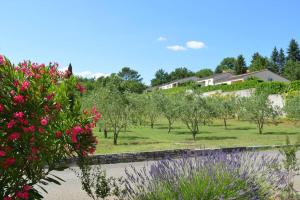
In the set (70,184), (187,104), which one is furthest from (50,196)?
(187,104)

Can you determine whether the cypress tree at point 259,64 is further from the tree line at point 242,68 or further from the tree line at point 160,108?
the tree line at point 160,108

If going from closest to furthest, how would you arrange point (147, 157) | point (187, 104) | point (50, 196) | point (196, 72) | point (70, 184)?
1. point (50, 196)
2. point (70, 184)
3. point (147, 157)
4. point (187, 104)
5. point (196, 72)

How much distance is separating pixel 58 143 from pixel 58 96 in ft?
2.03

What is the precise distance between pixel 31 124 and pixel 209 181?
248cm

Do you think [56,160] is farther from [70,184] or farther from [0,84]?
[70,184]

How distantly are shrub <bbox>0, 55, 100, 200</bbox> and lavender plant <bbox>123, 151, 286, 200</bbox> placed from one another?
1.23 meters

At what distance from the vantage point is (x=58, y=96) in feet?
16.8

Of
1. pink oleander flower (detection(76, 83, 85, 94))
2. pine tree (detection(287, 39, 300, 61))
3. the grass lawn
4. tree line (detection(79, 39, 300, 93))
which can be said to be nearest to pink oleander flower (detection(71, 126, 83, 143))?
pink oleander flower (detection(76, 83, 85, 94))

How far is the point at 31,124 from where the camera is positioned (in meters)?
4.58

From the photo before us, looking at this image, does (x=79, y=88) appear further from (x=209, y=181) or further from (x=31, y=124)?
(x=209, y=181)

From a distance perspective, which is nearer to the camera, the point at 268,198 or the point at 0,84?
the point at 0,84

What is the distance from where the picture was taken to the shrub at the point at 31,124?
14.9 feet

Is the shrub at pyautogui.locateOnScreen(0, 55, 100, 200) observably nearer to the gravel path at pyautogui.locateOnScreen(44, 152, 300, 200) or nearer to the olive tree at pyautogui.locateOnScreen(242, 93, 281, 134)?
the gravel path at pyautogui.locateOnScreen(44, 152, 300, 200)

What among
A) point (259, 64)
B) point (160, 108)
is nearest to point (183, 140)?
point (160, 108)
